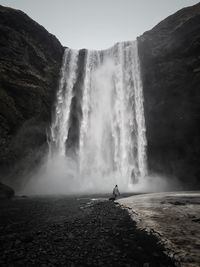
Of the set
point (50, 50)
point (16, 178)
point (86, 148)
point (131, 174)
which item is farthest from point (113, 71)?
point (16, 178)

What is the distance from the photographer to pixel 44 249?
7176 mm

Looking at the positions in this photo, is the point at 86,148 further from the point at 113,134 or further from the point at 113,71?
the point at 113,71

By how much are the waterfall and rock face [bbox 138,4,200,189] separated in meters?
2.62

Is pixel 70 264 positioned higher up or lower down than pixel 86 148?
lower down

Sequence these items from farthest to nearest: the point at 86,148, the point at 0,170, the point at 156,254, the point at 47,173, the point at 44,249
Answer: the point at 86,148, the point at 47,173, the point at 0,170, the point at 44,249, the point at 156,254

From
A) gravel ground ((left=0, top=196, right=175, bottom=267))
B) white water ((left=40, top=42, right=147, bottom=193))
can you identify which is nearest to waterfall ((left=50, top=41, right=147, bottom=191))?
white water ((left=40, top=42, right=147, bottom=193))

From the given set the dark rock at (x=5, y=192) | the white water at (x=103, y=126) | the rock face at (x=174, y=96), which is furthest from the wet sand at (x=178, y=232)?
the rock face at (x=174, y=96)

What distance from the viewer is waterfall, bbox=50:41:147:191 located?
45.9 metres

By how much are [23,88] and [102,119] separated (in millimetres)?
19149

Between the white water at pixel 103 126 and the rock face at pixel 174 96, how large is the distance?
262 cm

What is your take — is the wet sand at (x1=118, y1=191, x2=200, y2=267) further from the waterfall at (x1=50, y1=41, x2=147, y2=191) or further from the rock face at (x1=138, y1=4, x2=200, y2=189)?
the rock face at (x1=138, y1=4, x2=200, y2=189)

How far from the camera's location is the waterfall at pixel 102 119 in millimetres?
45938

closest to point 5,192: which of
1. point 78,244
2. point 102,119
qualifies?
point 78,244

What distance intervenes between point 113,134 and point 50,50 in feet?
84.9
